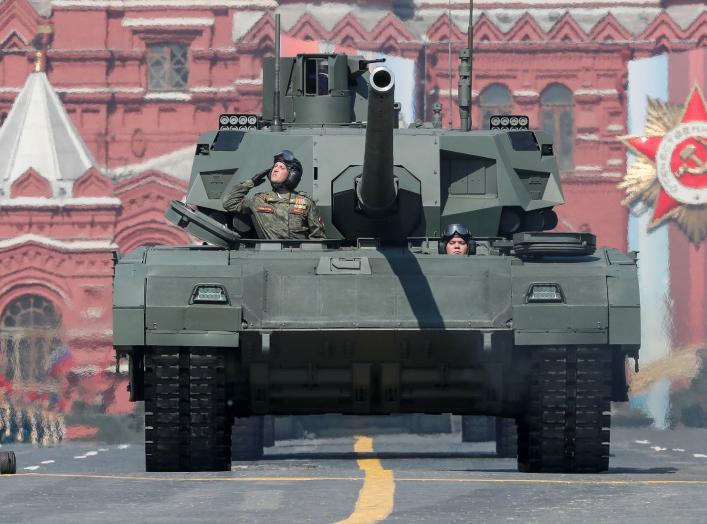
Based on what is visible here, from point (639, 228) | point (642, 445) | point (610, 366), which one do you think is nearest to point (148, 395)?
point (610, 366)

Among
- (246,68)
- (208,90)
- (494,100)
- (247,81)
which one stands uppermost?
(246,68)

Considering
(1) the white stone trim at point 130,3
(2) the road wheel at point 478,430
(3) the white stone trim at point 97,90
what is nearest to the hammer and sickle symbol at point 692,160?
(1) the white stone trim at point 130,3

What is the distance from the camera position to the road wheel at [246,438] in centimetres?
2388

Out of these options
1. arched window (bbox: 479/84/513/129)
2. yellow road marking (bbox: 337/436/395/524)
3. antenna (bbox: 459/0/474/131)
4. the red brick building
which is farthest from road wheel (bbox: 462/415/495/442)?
arched window (bbox: 479/84/513/129)

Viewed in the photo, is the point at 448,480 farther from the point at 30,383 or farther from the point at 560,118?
the point at 560,118

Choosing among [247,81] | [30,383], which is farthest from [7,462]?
[247,81]

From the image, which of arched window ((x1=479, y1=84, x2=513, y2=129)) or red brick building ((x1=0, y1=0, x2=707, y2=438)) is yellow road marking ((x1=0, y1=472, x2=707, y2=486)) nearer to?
red brick building ((x1=0, y1=0, x2=707, y2=438))

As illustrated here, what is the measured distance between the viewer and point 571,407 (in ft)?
51.1

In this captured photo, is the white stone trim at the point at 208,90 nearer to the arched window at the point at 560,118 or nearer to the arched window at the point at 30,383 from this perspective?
the arched window at the point at 30,383

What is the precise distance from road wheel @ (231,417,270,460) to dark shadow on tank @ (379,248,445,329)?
27.8 feet

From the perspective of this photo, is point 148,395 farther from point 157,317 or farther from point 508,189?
point 508,189

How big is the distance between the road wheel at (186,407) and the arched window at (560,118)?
135 ft

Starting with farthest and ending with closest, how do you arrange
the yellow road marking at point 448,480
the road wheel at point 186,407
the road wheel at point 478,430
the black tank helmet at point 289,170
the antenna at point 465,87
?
the road wheel at point 478,430, the antenna at point 465,87, the black tank helmet at point 289,170, the road wheel at point 186,407, the yellow road marking at point 448,480

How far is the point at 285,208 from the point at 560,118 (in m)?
40.6
